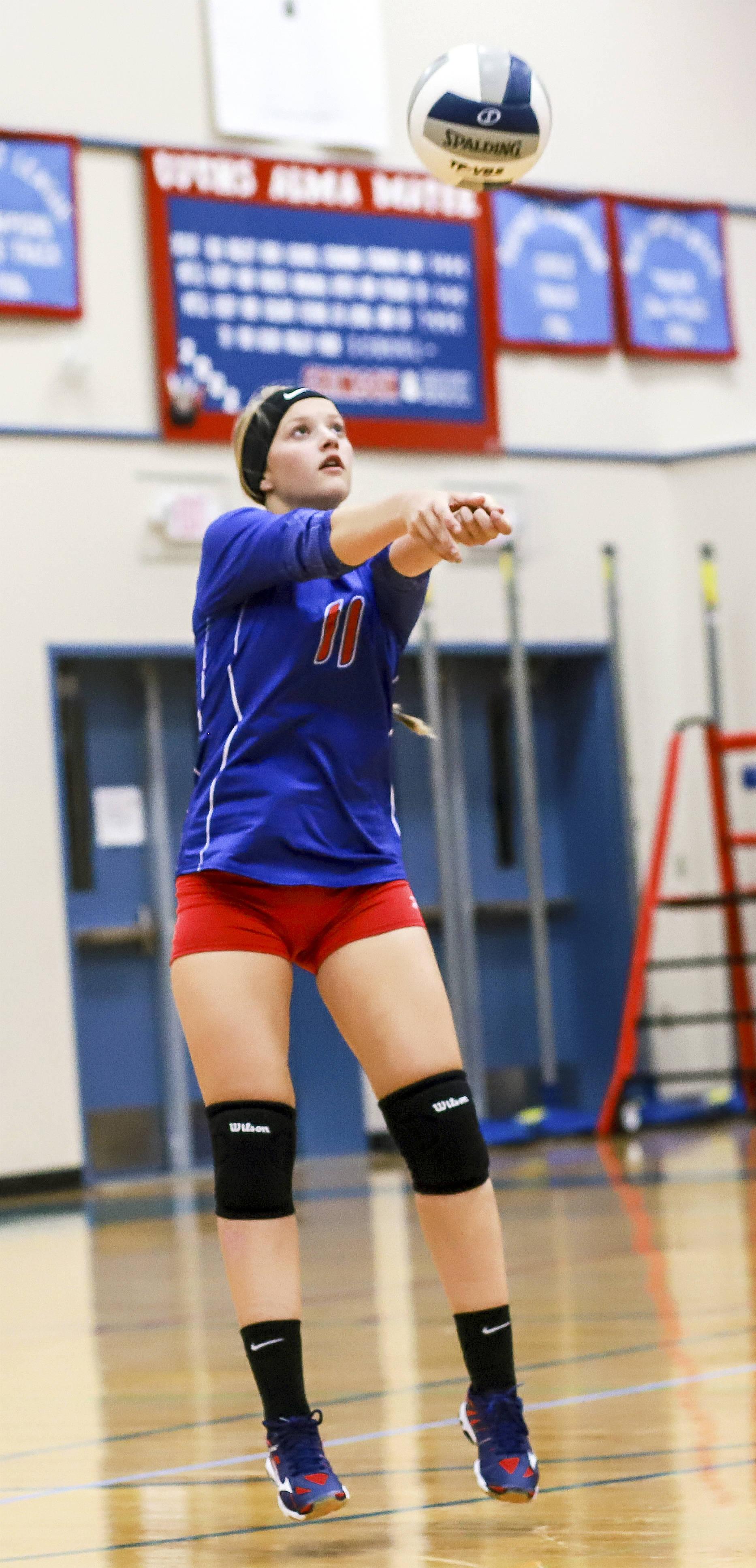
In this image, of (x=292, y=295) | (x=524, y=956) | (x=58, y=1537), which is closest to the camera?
(x=58, y=1537)

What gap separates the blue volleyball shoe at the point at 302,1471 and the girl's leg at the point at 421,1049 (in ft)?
0.82

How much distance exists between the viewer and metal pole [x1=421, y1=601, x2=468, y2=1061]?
925 cm

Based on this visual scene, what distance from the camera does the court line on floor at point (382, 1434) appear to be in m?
2.89

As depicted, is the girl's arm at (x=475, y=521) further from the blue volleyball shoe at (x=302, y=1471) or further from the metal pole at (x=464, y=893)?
the metal pole at (x=464, y=893)

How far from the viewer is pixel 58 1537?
2.59 metres

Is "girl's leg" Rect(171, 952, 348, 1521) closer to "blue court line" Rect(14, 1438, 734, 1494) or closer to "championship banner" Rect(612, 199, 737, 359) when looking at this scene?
"blue court line" Rect(14, 1438, 734, 1494)

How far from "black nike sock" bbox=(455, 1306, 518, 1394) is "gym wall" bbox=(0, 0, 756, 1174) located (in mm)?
6051

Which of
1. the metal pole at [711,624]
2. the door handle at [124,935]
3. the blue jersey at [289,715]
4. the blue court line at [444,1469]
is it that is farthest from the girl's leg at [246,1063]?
the metal pole at [711,624]

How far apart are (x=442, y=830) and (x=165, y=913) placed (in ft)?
4.05

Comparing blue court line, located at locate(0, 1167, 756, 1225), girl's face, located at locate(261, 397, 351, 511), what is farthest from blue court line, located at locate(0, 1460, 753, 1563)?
blue court line, located at locate(0, 1167, 756, 1225)

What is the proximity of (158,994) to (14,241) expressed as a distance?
3.11m

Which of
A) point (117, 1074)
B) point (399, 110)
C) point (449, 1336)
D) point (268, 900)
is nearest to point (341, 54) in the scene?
point (399, 110)

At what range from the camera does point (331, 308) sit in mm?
9570

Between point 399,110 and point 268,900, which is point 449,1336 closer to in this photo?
point 268,900
